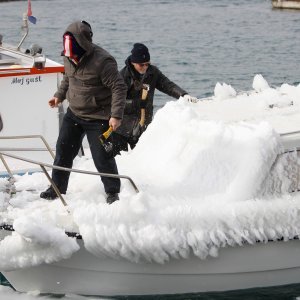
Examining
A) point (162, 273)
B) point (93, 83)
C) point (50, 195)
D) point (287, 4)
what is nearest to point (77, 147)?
point (50, 195)

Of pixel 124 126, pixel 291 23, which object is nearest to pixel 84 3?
pixel 291 23

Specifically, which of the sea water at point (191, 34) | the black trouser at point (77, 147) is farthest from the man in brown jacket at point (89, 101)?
the sea water at point (191, 34)

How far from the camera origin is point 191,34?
103 ft

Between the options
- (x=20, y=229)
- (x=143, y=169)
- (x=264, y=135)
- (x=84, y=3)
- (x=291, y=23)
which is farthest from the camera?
(x=84, y=3)

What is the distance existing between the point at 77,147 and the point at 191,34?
24241 millimetres

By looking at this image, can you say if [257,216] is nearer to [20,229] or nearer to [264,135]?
[264,135]

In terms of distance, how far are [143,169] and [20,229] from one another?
153 centimetres

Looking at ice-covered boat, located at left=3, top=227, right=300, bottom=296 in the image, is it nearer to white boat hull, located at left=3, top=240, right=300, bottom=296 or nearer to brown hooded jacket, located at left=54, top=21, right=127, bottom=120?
white boat hull, located at left=3, top=240, right=300, bottom=296

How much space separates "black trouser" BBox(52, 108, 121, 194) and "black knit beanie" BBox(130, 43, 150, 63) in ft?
4.53

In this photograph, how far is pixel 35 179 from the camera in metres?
8.12

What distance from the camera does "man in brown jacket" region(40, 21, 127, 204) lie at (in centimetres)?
700

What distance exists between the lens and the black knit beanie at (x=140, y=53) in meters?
8.57

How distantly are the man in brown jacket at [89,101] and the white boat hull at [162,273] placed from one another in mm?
575

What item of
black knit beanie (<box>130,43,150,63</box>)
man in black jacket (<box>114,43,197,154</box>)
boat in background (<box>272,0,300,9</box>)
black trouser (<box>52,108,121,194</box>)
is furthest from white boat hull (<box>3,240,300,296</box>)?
boat in background (<box>272,0,300,9</box>)
